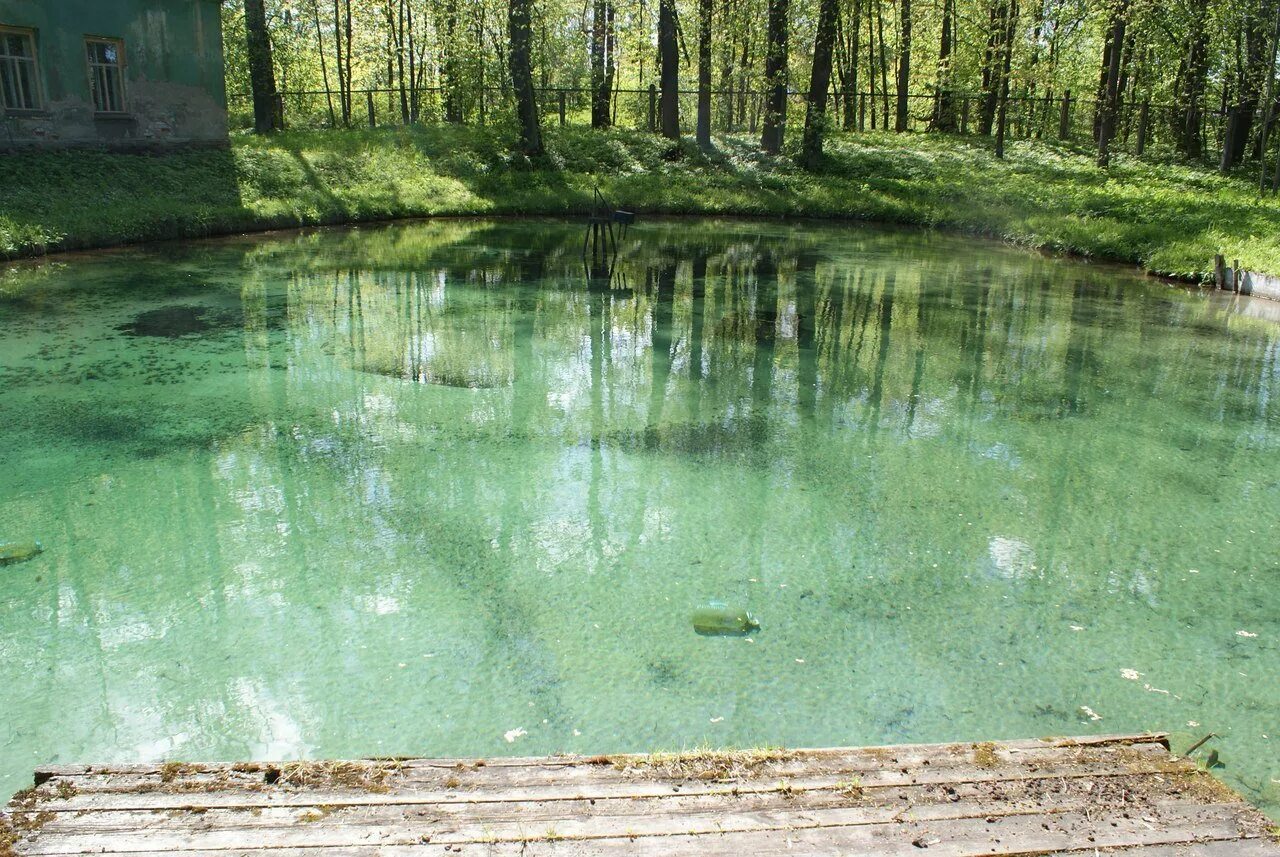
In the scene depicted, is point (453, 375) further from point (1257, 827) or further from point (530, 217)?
point (530, 217)

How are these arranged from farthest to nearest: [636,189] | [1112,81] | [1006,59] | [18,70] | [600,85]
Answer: [600,85], [1006,59], [1112,81], [636,189], [18,70]

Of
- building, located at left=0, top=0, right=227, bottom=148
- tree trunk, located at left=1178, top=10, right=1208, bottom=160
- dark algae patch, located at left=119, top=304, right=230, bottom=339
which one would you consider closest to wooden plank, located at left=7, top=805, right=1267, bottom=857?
dark algae patch, located at left=119, top=304, right=230, bottom=339

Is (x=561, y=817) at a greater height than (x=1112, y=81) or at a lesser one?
lesser

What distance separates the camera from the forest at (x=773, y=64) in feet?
70.7

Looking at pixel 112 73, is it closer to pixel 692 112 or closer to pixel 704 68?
pixel 704 68

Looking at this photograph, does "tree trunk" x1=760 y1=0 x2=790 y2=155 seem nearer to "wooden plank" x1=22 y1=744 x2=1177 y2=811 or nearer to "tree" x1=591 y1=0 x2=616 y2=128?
"tree" x1=591 y1=0 x2=616 y2=128

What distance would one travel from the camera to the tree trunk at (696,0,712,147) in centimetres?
2172

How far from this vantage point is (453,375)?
300 inches

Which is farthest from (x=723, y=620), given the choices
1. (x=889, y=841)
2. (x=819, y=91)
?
(x=819, y=91)

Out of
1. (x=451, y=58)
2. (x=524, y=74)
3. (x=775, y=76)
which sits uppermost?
(x=451, y=58)

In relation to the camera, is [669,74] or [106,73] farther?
[669,74]

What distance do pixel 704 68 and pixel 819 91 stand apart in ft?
8.73

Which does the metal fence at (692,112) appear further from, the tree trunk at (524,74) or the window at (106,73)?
the window at (106,73)

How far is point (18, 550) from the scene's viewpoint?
4.50 meters
